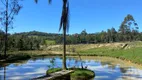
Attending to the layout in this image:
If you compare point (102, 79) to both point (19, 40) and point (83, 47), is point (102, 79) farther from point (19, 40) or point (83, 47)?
point (83, 47)

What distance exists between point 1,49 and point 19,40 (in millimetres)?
31638

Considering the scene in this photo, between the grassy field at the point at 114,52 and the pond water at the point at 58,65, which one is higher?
the grassy field at the point at 114,52

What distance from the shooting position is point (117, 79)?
2392cm

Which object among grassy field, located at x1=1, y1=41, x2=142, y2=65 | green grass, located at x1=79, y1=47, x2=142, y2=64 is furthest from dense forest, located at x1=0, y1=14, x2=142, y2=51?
green grass, located at x1=79, y1=47, x2=142, y2=64

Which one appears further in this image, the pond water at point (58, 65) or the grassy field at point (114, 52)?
the grassy field at point (114, 52)

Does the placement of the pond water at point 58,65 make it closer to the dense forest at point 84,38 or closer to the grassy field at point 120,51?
the grassy field at point 120,51

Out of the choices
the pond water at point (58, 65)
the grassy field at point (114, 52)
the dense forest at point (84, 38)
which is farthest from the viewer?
the dense forest at point (84, 38)

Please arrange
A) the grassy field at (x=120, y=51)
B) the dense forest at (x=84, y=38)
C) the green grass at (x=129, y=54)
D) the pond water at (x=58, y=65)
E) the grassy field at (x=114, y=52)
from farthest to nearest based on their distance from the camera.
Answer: the dense forest at (x=84, y=38) < the grassy field at (x=114, y=52) < the grassy field at (x=120, y=51) < the green grass at (x=129, y=54) < the pond water at (x=58, y=65)

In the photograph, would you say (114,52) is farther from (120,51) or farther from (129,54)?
(129,54)

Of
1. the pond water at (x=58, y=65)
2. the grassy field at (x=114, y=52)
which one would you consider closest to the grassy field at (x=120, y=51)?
the grassy field at (x=114, y=52)

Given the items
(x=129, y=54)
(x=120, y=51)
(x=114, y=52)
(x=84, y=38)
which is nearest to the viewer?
(x=129, y=54)

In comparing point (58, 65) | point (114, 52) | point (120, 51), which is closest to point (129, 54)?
point (120, 51)

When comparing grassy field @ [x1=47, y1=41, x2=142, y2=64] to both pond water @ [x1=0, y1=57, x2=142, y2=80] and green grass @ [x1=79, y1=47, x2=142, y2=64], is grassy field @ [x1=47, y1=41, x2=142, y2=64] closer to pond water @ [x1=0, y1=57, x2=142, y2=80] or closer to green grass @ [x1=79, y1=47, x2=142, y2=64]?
green grass @ [x1=79, y1=47, x2=142, y2=64]

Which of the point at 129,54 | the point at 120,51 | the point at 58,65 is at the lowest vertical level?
the point at 58,65
